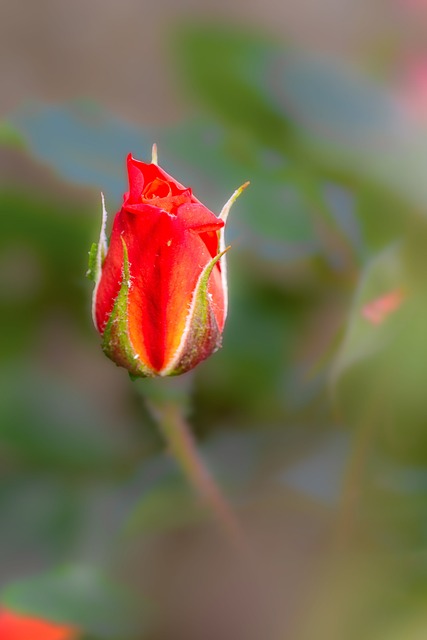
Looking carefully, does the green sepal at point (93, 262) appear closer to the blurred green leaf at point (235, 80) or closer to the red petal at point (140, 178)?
the red petal at point (140, 178)

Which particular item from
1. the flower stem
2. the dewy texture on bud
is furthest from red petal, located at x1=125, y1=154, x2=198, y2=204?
the flower stem

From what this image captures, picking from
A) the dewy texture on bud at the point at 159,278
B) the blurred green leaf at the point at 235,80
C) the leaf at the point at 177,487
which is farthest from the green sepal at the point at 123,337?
the blurred green leaf at the point at 235,80

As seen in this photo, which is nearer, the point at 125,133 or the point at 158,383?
the point at 158,383

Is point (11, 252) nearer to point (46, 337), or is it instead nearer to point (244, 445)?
point (46, 337)

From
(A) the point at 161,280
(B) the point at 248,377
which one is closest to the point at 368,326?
(B) the point at 248,377

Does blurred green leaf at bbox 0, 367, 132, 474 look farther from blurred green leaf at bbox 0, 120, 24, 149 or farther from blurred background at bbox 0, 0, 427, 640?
blurred green leaf at bbox 0, 120, 24, 149

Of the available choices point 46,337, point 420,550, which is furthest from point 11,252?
point 420,550
